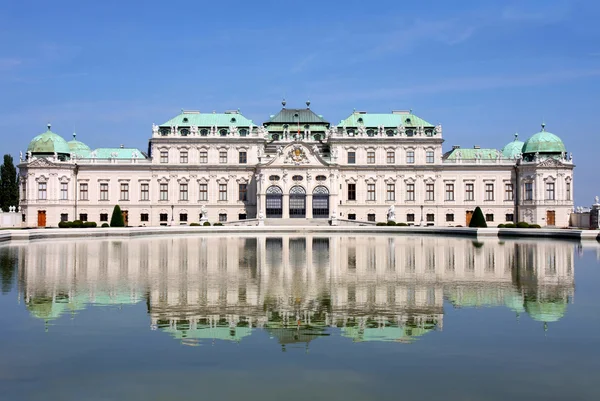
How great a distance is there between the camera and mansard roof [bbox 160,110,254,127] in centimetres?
8562

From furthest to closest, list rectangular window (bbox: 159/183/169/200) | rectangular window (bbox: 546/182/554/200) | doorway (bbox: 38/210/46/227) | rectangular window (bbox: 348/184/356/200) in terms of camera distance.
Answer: rectangular window (bbox: 348/184/356/200) < rectangular window (bbox: 159/183/169/200) < rectangular window (bbox: 546/182/554/200) < doorway (bbox: 38/210/46/227)

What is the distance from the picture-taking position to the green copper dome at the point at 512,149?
93.7 metres

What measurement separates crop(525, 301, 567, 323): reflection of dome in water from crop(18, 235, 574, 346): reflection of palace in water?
0.03 metres

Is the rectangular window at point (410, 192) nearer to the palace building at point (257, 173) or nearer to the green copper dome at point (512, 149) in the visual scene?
the palace building at point (257, 173)

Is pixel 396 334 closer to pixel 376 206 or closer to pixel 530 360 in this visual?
pixel 530 360

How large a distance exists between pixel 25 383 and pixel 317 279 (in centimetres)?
1431

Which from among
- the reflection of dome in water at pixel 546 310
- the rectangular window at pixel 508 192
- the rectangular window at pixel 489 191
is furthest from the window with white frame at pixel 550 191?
the reflection of dome in water at pixel 546 310

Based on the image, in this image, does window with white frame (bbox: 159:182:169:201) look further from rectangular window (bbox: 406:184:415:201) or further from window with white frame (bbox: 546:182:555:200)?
window with white frame (bbox: 546:182:555:200)

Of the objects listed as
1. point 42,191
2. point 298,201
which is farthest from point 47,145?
point 298,201

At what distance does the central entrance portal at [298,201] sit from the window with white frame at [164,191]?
17064mm

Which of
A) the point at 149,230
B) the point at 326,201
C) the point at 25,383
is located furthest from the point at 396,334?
the point at 326,201

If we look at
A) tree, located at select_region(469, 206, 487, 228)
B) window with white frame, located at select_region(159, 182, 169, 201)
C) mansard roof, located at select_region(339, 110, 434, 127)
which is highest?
mansard roof, located at select_region(339, 110, 434, 127)

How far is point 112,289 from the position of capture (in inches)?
850

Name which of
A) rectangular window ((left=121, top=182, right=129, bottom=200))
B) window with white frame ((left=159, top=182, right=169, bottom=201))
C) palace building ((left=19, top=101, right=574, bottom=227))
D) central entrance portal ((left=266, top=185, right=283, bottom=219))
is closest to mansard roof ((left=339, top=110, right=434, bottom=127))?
palace building ((left=19, top=101, right=574, bottom=227))
